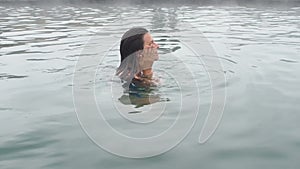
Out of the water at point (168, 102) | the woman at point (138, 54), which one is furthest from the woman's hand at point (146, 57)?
the water at point (168, 102)

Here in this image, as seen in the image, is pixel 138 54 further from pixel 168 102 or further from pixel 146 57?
pixel 168 102

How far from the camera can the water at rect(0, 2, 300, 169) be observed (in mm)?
3506

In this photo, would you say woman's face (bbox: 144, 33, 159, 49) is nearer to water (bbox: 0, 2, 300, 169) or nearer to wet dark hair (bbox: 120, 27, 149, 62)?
wet dark hair (bbox: 120, 27, 149, 62)

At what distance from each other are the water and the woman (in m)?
0.32

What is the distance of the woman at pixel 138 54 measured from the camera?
5250 mm

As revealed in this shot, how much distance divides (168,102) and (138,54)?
0.72 metres

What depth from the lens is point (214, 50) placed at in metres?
8.67

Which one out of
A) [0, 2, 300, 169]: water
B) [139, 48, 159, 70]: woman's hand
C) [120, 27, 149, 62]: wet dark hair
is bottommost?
[0, 2, 300, 169]: water

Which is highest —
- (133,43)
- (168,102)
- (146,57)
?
(133,43)

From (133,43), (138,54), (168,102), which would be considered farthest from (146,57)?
(168,102)

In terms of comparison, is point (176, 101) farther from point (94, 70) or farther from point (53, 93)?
point (94, 70)

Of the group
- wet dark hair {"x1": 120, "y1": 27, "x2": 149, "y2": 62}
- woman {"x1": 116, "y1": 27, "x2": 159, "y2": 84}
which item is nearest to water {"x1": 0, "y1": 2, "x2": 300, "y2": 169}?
woman {"x1": 116, "y1": 27, "x2": 159, "y2": 84}

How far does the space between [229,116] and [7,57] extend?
4858 mm

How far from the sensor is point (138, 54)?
207 inches
